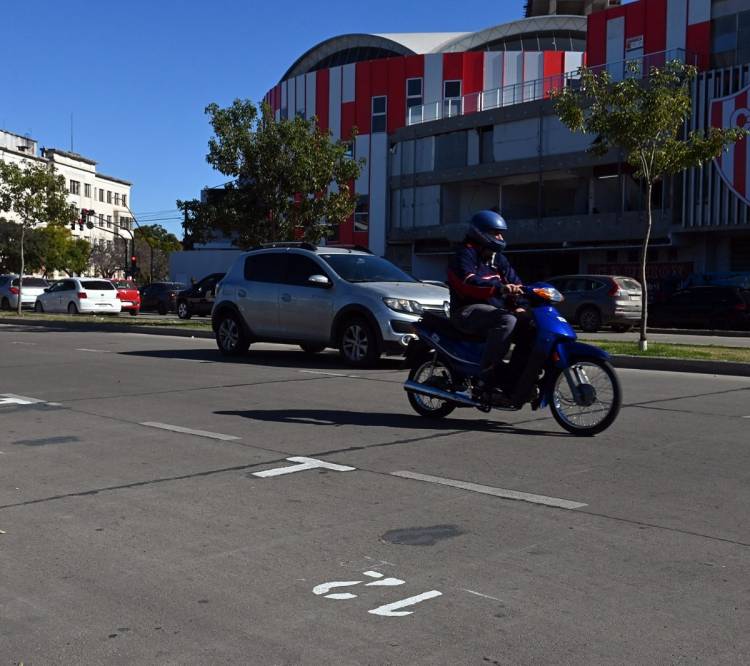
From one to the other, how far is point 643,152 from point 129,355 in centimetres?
1023

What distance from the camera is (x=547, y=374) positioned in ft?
25.9

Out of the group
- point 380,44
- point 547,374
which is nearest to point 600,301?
point 547,374

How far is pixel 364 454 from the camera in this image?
23.2ft

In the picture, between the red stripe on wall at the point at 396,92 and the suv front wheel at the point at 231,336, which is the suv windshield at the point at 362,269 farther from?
the red stripe on wall at the point at 396,92

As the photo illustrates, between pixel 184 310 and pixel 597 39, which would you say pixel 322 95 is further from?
pixel 184 310

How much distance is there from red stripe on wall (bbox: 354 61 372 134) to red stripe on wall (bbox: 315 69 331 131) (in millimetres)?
2367

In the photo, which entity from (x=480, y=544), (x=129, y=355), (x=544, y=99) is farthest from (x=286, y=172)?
(x=480, y=544)

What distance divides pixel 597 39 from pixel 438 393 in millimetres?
35651

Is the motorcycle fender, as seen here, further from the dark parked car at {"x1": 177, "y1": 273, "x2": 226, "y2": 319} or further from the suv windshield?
the dark parked car at {"x1": 177, "y1": 273, "x2": 226, "y2": 319}

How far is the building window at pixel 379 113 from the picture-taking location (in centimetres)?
5028

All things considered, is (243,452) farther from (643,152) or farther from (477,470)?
(643,152)

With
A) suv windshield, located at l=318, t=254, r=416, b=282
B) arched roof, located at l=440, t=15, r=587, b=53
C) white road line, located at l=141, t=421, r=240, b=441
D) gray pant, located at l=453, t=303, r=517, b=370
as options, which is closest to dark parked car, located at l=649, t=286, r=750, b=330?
suv windshield, located at l=318, t=254, r=416, b=282

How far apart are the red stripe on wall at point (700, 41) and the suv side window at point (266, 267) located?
85.9ft

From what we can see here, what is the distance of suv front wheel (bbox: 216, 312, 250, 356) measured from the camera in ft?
51.6
